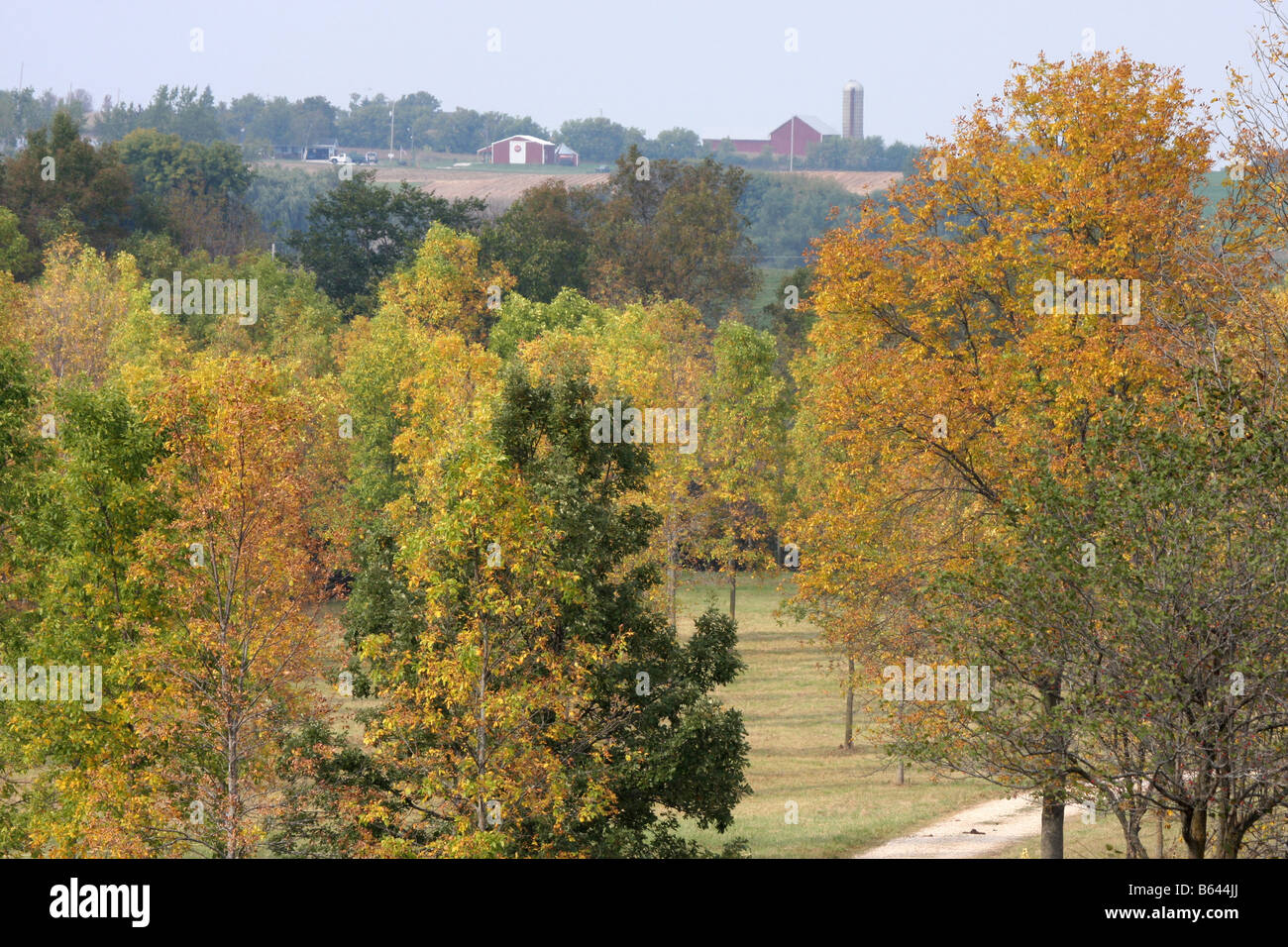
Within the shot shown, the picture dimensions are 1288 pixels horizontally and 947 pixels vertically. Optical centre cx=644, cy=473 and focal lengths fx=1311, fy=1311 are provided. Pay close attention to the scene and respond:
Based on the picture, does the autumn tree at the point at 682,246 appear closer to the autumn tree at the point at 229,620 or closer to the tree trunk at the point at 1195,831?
the autumn tree at the point at 229,620

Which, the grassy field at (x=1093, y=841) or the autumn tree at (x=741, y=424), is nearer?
the grassy field at (x=1093, y=841)

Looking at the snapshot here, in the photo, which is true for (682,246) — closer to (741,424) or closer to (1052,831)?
(741,424)

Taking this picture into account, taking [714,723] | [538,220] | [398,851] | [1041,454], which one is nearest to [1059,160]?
[1041,454]

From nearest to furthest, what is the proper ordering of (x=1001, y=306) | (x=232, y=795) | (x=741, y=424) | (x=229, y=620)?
(x=232, y=795) → (x=229, y=620) → (x=1001, y=306) → (x=741, y=424)

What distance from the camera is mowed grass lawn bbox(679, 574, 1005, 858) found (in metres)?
32.6

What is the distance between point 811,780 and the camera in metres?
39.9

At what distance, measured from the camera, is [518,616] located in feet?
71.7

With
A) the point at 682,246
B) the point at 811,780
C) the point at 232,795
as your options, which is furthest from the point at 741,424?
the point at 682,246

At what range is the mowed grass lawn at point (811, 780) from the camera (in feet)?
107

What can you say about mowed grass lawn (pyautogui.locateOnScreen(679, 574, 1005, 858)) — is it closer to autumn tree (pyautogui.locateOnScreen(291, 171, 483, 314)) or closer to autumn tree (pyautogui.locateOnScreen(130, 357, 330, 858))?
autumn tree (pyautogui.locateOnScreen(130, 357, 330, 858))

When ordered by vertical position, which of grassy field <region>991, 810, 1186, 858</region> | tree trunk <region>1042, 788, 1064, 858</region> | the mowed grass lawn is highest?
tree trunk <region>1042, 788, 1064, 858</region>

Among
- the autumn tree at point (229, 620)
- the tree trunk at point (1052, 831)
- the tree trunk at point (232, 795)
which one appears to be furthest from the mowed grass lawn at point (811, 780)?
the tree trunk at point (232, 795)

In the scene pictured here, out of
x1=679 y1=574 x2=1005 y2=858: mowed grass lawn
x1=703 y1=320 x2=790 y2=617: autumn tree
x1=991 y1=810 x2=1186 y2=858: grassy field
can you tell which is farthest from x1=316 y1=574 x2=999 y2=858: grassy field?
x1=703 y1=320 x2=790 y2=617: autumn tree
